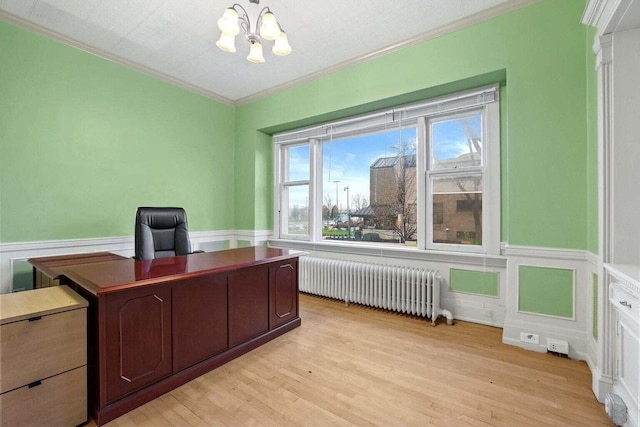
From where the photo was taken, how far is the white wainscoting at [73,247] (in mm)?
2576

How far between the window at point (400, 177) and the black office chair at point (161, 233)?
1668mm

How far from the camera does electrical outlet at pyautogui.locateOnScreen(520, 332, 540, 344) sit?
234 cm

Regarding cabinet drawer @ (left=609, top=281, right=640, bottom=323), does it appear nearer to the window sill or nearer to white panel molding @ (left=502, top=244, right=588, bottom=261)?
white panel molding @ (left=502, top=244, right=588, bottom=261)

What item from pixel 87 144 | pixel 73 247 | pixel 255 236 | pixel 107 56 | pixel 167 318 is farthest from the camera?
pixel 255 236

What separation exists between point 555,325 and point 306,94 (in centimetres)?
370

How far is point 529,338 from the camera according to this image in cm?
236

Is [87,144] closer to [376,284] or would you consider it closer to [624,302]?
[376,284]

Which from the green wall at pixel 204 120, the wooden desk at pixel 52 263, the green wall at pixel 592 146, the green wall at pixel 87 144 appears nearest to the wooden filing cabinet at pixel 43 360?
the wooden desk at pixel 52 263

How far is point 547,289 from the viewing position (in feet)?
7.70

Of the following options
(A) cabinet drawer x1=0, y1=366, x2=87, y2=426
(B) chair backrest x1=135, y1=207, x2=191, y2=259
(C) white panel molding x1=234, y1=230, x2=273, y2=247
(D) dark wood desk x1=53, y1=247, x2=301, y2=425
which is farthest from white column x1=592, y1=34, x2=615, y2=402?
(C) white panel molding x1=234, y1=230, x2=273, y2=247

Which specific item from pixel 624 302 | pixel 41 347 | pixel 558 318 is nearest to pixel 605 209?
pixel 624 302

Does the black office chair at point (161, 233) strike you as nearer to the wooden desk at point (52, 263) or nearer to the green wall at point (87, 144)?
the wooden desk at point (52, 263)

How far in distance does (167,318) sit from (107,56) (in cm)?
321

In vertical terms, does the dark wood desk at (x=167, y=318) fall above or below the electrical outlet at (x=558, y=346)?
above
